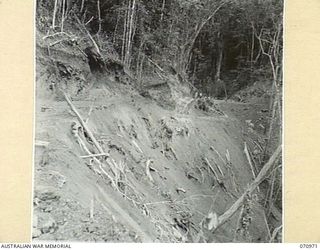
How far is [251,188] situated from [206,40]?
619 mm

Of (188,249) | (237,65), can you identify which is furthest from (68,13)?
(188,249)

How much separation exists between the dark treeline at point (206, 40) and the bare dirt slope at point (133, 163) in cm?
9

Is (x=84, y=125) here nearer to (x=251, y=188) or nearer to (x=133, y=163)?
(x=133, y=163)

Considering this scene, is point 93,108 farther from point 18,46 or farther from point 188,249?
point 188,249

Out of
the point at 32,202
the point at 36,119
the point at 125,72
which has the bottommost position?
the point at 32,202

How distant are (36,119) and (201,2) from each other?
2.63ft

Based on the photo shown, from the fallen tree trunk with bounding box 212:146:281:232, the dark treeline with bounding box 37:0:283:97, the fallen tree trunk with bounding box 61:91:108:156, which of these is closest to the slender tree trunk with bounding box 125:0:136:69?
the dark treeline with bounding box 37:0:283:97

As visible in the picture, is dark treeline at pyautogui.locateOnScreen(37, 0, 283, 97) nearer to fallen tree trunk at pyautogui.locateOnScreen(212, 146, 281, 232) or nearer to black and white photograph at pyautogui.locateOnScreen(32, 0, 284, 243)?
black and white photograph at pyautogui.locateOnScreen(32, 0, 284, 243)

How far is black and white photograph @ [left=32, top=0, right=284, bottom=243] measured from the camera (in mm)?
1877

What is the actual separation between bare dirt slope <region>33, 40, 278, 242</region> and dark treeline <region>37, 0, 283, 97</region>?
92mm

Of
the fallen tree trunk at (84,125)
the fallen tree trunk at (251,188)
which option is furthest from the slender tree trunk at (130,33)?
the fallen tree trunk at (251,188)

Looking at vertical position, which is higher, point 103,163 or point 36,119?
point 36,119

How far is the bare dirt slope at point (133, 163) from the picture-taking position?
6.14ft

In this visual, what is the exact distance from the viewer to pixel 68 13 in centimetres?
189
